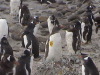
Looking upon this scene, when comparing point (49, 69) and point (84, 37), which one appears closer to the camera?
point (49, 69)

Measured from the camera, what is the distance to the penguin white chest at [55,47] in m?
9.38

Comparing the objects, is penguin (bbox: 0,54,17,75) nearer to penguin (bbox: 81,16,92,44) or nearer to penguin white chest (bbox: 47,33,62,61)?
penguin white chest (bbox: 47,33,62,61)

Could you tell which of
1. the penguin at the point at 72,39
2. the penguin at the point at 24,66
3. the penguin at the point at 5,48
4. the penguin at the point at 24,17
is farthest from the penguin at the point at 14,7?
the penguin at the point at 24,66

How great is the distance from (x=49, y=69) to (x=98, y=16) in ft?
18.8

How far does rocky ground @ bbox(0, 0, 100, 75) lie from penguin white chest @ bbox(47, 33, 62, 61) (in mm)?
179

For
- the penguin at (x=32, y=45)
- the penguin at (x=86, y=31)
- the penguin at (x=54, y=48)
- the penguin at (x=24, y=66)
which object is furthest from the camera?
the penguin at (x=86, y=31)

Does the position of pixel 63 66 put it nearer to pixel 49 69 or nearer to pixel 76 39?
pixel 49 69

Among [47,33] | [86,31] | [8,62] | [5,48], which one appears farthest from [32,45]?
[47,33]

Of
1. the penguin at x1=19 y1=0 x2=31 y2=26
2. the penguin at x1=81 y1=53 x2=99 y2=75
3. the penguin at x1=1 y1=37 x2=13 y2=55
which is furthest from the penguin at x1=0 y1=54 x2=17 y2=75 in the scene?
the penguin at x1=19 y1=0 x2=31 y2=26

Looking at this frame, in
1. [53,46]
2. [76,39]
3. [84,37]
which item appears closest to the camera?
[53,46]

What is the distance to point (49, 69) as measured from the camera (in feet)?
28.1

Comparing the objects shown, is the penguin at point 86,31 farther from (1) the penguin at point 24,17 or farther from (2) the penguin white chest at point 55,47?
(1) the penguin at point 24,17

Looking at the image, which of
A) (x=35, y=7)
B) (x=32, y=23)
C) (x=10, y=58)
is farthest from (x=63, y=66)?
(x=35, y=7)

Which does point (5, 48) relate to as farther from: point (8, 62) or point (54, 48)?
point (8, 62)
